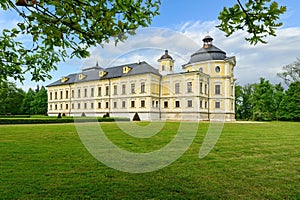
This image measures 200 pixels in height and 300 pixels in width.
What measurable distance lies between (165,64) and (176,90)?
6477mm

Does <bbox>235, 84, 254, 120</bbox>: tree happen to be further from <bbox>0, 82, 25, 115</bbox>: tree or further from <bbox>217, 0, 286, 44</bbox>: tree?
<bbox>217, 0, 286, 44</bbox>: tree

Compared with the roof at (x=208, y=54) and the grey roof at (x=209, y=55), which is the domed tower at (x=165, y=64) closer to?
the roof at (x=208, y=54)

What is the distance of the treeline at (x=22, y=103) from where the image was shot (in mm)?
46647

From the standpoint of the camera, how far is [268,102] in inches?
1866

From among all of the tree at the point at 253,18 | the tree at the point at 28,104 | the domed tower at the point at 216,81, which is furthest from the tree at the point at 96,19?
the tree at the point at 28,104

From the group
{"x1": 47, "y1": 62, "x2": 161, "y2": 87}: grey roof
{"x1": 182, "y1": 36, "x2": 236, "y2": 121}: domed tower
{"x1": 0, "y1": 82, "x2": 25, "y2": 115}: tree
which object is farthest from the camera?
{"x1": 0, "y1": 82, "x2": 25, "y2": 115}: tree

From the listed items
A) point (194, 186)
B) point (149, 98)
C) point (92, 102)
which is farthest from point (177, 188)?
point (92, 102)

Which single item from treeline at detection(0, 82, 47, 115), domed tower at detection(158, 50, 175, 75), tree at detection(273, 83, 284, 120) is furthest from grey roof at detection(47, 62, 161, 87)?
tree at detection(273, 83, 284, 120)

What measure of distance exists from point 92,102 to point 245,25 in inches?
1674

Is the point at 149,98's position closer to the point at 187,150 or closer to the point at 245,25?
the point at 187,150

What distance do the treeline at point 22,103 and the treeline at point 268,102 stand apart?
1738 inches

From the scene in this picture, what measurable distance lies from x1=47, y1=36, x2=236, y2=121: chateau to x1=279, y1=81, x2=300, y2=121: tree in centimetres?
1371

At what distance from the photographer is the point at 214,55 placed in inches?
1459

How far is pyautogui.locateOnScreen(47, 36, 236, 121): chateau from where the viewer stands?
3559 centimetres
